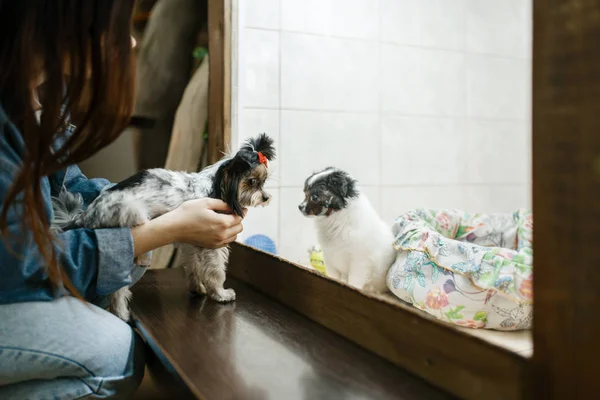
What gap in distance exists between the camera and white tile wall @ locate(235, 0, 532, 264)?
69.7 inches

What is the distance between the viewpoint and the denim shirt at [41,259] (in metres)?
0.78

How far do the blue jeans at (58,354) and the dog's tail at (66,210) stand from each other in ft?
0.70

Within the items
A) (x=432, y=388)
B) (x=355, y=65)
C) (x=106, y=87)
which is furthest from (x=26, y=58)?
(x=355, y=65)

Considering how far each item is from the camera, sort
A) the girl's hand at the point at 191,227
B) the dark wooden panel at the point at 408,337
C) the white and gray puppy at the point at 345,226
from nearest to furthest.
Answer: the dark wooden panel at the point at 408,337 → the girl's hand at the point at 191,227 → the white and gray puppy at the point at 345,226

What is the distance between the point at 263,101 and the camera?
1.78m

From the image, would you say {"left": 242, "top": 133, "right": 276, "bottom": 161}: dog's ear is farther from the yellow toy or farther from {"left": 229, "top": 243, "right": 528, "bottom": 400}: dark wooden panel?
the yellow toy

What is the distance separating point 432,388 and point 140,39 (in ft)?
5.46

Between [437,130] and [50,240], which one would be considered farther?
[437,130]

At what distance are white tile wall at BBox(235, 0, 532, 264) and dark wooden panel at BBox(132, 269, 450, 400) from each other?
Answer: 0.47 meters

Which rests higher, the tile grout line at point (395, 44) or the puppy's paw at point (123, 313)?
the tile grout line at point (395, 44)

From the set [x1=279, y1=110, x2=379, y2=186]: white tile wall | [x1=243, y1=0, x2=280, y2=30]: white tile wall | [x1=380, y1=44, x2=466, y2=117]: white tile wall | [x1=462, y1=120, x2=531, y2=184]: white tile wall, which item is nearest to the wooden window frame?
[x1=279, y1=110, x2=379, y2=186]: white tile wall

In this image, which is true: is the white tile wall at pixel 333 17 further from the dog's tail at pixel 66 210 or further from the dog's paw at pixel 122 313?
the dog's paw at pixel 122 313

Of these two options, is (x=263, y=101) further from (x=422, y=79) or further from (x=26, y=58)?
(x=26, y=58)

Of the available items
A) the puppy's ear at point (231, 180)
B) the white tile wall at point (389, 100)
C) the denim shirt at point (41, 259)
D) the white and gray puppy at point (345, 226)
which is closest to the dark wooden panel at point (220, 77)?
the white tile wall at point (389, 100)
